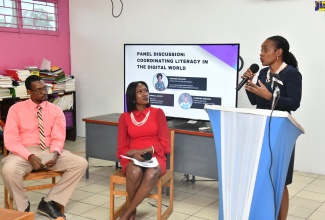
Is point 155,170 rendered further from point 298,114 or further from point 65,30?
point 65,30

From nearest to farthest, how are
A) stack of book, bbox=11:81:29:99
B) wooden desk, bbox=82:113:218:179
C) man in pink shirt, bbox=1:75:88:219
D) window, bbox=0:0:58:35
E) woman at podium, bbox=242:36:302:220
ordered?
woman at podium, bbox=242:36:302:220 < man in pink shirt, bbox=1:75:88:219 < wooden desk, bbox=82:113:218:179 < stack of book, bbox=11:81:29:99 < window, bbox=0:0:58:35

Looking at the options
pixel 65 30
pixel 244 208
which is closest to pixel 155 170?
pixel 244 208

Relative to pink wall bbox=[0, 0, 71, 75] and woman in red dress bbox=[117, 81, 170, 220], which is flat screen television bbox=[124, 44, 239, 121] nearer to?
woman in red dress bbox=[117, 81, 170, 220]

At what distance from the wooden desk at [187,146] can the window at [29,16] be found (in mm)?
2167

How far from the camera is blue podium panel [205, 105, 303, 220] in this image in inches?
78.5

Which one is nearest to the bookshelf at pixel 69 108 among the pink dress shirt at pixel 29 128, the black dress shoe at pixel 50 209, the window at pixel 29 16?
the window at pixel 29 16

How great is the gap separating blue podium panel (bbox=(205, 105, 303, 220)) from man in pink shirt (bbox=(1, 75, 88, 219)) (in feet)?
4.74

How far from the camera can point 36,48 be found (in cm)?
554

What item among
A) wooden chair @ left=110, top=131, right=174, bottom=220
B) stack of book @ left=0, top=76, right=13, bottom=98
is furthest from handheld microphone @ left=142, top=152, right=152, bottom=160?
stack of book @ left=0, top=76, right=13, bottom=98

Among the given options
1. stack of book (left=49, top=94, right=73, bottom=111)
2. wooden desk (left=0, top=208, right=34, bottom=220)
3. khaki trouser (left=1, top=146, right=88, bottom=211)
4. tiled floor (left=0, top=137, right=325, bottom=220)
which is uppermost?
stack of book (left=49, top=94, right=73, bottom=111)

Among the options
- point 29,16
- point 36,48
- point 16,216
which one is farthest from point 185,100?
point 29,16

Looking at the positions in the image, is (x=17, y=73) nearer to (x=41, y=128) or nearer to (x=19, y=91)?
(x=19, y=91)

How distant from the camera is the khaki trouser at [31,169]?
2.91m

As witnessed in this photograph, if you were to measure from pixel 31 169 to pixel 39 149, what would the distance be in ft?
0.66
